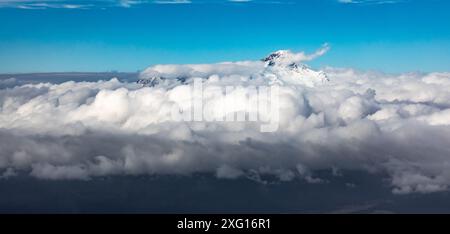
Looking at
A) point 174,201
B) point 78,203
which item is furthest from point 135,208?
point 78,203
